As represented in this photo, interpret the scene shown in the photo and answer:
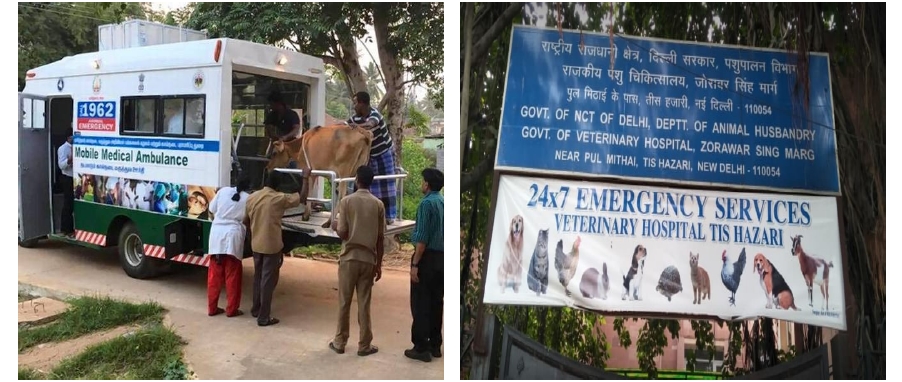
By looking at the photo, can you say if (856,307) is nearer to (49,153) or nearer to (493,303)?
(493,303)

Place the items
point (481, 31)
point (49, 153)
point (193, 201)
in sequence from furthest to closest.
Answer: point (49, 153)
point (193, 201)
point (481, 31)

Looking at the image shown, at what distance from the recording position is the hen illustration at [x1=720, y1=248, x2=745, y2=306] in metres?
3.98

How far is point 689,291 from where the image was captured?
3975 millimetres

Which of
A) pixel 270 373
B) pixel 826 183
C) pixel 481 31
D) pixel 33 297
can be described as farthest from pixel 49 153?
pixel 826 183

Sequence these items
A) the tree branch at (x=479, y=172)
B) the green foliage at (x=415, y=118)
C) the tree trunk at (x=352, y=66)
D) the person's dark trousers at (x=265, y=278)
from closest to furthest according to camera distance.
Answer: the tree branch at (x=479, y=172) → the person's dark trousers at (x=265, y=278) → the tree trunk at (x=352, y=66) → the green foliage at (x=415, y=118)

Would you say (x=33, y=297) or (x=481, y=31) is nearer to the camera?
(x=481, y=31)

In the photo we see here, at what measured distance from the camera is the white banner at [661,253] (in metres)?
3.96

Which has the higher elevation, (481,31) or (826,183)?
(481,31)

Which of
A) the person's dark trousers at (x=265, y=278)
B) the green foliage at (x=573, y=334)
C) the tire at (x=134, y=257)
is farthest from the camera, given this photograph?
the tire at (x=134, y=257)

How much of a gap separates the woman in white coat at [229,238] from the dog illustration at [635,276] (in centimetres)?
295

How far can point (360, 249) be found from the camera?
4.36m

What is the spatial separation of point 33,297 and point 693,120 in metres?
5.63

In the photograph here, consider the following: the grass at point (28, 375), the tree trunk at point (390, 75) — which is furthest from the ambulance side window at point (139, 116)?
the tree trunk at point (390, 75)

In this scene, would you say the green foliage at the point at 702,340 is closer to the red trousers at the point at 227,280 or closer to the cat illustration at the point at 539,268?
the cat illustration at the point at 539,268
